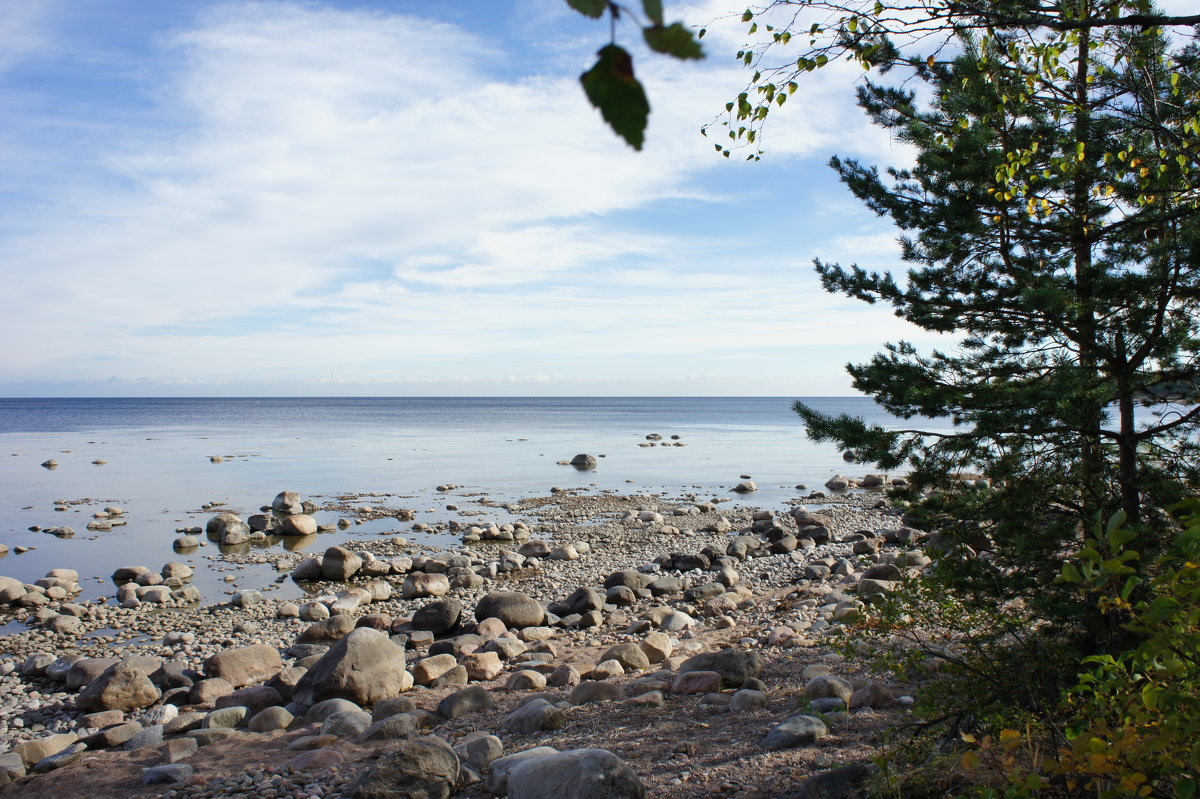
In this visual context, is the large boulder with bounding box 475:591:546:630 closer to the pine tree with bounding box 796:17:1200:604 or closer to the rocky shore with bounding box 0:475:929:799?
the rocky shore with bounding box 0:475:929:799

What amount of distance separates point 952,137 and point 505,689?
674cm

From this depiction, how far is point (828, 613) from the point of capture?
1091 cm

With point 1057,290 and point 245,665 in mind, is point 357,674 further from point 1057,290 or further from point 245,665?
point 1057,290

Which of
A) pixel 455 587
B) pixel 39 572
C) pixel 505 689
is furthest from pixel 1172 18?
pixel 39 572

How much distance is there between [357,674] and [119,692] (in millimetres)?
2926

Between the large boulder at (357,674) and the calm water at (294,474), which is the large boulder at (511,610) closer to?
the large boulder at (357,674)

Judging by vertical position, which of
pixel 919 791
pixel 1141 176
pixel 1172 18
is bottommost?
pixel 919 791

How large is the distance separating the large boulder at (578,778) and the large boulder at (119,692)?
6.27m

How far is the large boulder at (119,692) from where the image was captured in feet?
28.7

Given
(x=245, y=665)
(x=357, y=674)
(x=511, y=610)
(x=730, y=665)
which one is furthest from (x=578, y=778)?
(x=511, y=610)

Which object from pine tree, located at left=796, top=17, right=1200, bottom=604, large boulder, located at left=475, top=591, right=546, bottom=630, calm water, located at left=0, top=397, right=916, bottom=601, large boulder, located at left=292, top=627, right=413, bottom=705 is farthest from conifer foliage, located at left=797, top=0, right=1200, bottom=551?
calm water, located at left=0, top=397, right=916, bottom=601

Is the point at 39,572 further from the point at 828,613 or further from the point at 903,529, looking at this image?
the point at 903,529

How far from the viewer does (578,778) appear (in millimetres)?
4531

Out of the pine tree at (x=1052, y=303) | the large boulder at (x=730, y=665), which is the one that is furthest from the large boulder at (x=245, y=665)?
the pine tree at (x=1052, y=303)
